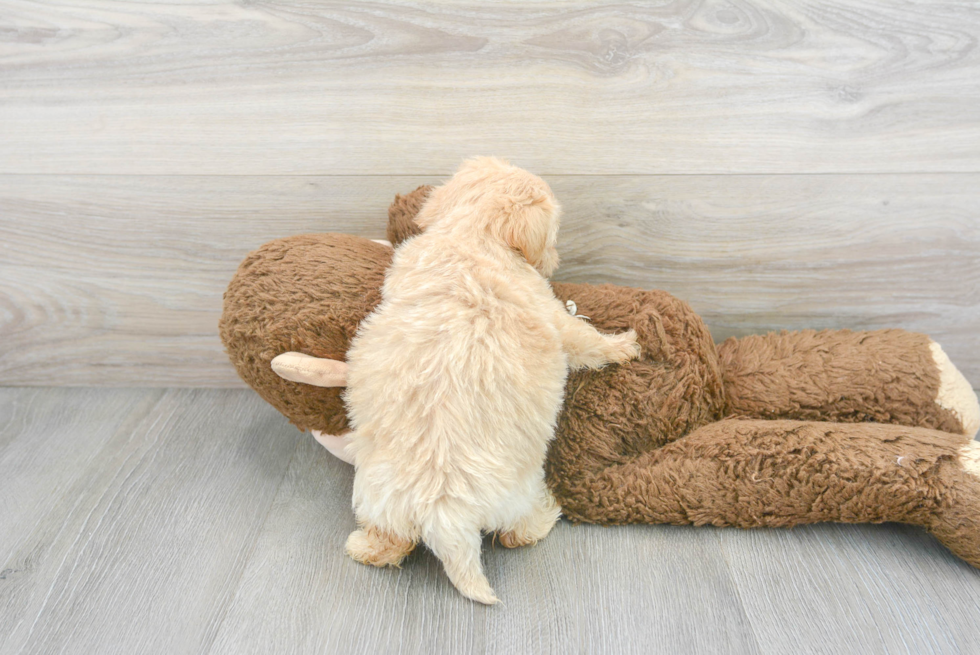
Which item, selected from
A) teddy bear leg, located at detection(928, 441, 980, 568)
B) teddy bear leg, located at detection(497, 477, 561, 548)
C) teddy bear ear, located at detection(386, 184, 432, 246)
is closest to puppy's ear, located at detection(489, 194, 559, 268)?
teddy bear ear, located at detection(386, 184, 432, 246)

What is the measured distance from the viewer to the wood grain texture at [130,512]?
753 millimetres

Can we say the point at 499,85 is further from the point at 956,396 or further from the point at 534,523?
the point at 956,396

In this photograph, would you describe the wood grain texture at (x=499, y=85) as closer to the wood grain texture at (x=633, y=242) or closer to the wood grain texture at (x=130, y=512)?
the wood grain texture at (x=633, y=242)

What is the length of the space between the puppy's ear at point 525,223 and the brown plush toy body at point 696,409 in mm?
146

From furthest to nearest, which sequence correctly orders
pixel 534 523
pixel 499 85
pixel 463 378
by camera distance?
pixel 499 85 < pixel 534 523 < pixel 463 378

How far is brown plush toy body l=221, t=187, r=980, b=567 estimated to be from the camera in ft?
2.61

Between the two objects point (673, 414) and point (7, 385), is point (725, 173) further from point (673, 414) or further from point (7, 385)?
point (7, 385)

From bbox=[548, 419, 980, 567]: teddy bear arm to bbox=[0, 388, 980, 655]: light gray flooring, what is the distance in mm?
38

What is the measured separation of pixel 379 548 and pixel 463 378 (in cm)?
25

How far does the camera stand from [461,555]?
733 millimetres

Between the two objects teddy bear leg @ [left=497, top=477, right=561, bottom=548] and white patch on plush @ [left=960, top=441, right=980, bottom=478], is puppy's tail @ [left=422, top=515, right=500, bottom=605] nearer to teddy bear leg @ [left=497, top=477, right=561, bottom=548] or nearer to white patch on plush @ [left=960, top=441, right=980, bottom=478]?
teddy bear leg @ [left=497, top=477, right=561, bottom=548]

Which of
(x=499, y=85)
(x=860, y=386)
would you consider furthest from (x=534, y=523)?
(x=499, y=85)

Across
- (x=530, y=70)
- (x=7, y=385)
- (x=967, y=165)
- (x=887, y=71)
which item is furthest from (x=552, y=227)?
(x=7, y=385)

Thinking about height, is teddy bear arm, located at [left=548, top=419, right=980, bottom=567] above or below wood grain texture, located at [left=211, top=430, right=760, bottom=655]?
above
